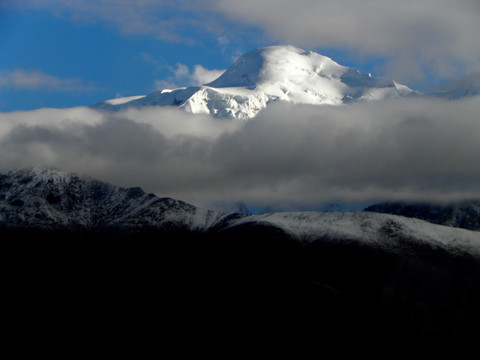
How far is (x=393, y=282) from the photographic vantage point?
602 feet

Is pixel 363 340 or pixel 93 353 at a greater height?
pixel 363 340

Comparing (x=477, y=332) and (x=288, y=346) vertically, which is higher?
(x=477, y=332)

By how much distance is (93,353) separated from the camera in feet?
633

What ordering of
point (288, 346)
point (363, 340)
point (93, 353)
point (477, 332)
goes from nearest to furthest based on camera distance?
1. point (477, 332)
2. point (363, 340)
3. point (288, 346)
4. point (93, 353)

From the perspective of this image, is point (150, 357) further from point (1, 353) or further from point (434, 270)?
point (434, 270)

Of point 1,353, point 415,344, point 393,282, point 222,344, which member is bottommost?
point 1,353

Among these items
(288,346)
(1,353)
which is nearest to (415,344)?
(288,346)

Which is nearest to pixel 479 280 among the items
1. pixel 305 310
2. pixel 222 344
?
pixel 305 310

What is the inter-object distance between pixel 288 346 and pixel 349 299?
26521mm

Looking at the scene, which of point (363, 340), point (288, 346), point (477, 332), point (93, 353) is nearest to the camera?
point (477, 332)

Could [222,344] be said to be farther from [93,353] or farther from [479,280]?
[479,280]

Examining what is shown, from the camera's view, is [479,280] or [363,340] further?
[479,280]

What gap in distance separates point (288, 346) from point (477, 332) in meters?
56.4

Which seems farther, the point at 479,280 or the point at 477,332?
the point at 479,280
